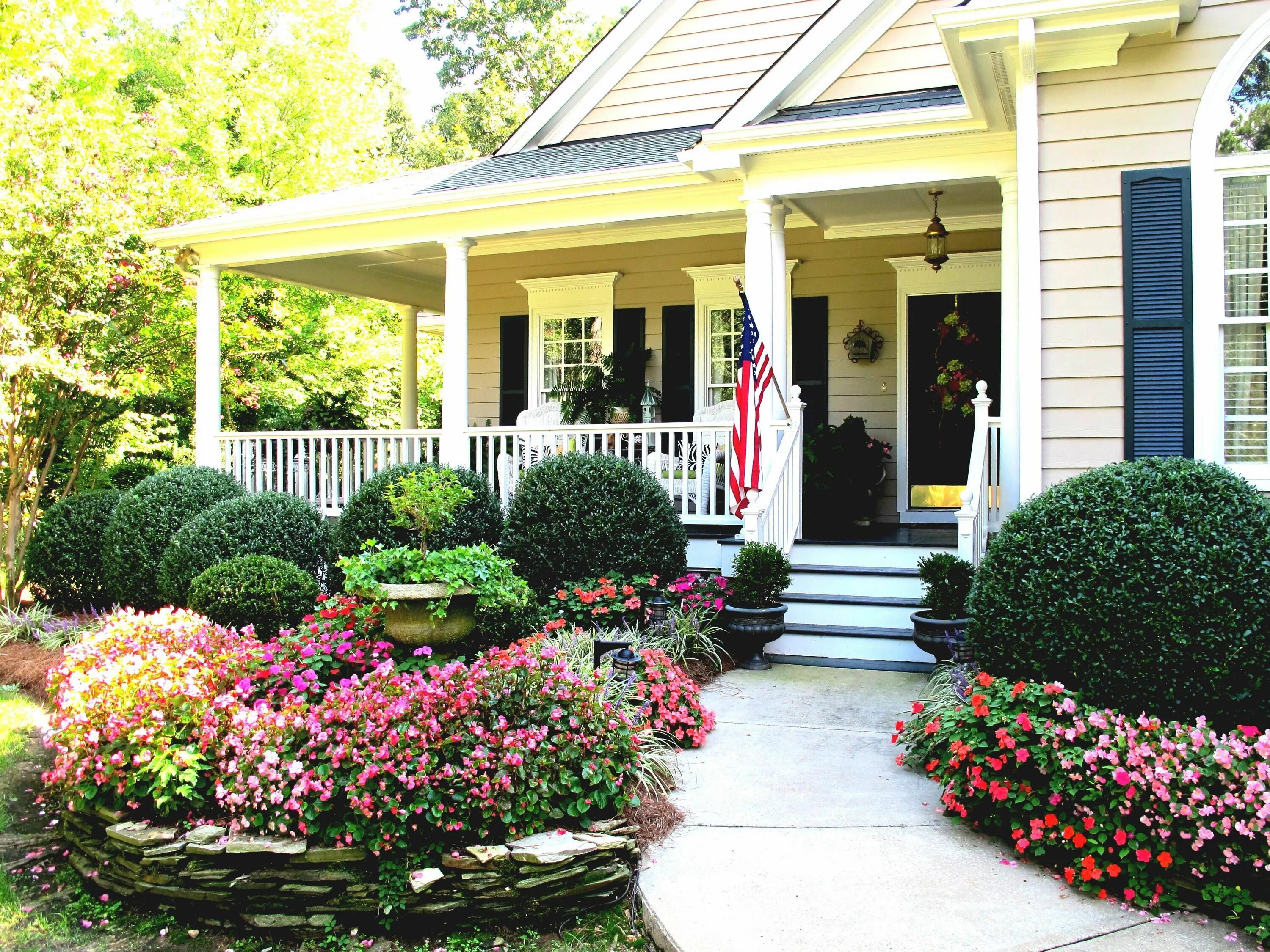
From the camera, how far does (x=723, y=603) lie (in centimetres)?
672

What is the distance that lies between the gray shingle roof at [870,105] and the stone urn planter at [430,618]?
4.22 m

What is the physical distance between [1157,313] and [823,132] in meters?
2.72

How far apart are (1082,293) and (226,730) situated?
4821 millimetres

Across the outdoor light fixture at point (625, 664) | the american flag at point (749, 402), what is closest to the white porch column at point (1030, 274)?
the american flag at point (749, 402)

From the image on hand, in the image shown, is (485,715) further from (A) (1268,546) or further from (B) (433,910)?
(A) (1268,546)

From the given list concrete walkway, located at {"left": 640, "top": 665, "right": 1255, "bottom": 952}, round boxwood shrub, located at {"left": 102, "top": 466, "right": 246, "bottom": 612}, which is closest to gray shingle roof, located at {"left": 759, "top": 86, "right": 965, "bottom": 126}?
Answer: concrete walkway, located at {"left": 640, "top": 665, "right": 1255, "bottom": 952}

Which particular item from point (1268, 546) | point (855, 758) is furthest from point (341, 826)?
point (1268, 546)

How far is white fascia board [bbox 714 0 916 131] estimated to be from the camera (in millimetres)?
7602

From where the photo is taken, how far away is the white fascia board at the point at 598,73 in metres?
10.7

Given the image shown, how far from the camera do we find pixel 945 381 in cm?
→ 906

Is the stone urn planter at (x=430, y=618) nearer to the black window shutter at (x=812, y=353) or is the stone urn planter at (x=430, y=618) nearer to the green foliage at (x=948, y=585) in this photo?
the green foliage at (x=948, y=585)

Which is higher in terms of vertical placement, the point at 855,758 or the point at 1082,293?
the point at 1082,293

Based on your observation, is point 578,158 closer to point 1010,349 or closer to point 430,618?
point 1010,349

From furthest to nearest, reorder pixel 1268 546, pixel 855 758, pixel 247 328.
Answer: pixel 247 328, pixel 855 758, pixel 1268 546
